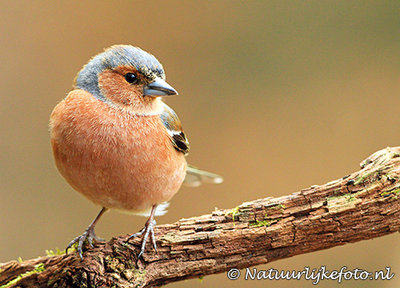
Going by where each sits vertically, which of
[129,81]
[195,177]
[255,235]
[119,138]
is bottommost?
[255,235]

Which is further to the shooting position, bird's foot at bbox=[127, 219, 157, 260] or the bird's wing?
the bird's wing

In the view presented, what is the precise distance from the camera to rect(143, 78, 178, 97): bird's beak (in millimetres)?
3543

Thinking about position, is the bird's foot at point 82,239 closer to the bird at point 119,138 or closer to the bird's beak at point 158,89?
the bird at point 119,138

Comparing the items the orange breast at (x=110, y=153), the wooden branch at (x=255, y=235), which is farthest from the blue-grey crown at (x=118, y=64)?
the wooden branch at (x=255, y=235)

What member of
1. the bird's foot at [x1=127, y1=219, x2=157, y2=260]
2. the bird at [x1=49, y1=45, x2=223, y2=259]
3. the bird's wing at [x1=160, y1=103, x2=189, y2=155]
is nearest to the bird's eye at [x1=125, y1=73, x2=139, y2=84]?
the bird at [x1=49, y1=45, x2=223, y2=259]

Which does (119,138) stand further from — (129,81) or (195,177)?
(195,177)

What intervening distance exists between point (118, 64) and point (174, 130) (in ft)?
2.49

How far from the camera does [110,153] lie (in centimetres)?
332

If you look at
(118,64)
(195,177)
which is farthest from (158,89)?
(195,177)

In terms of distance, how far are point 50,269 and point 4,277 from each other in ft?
2.05

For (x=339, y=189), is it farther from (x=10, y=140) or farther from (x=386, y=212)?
(x=10, y=140)

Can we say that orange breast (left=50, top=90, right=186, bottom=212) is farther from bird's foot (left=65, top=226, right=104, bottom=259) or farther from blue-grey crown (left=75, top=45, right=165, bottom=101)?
bird's foot (left=65, top=226, right=104, bottom=259)

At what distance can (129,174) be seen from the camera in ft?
11.0

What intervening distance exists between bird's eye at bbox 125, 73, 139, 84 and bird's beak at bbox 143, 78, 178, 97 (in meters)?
0.09
